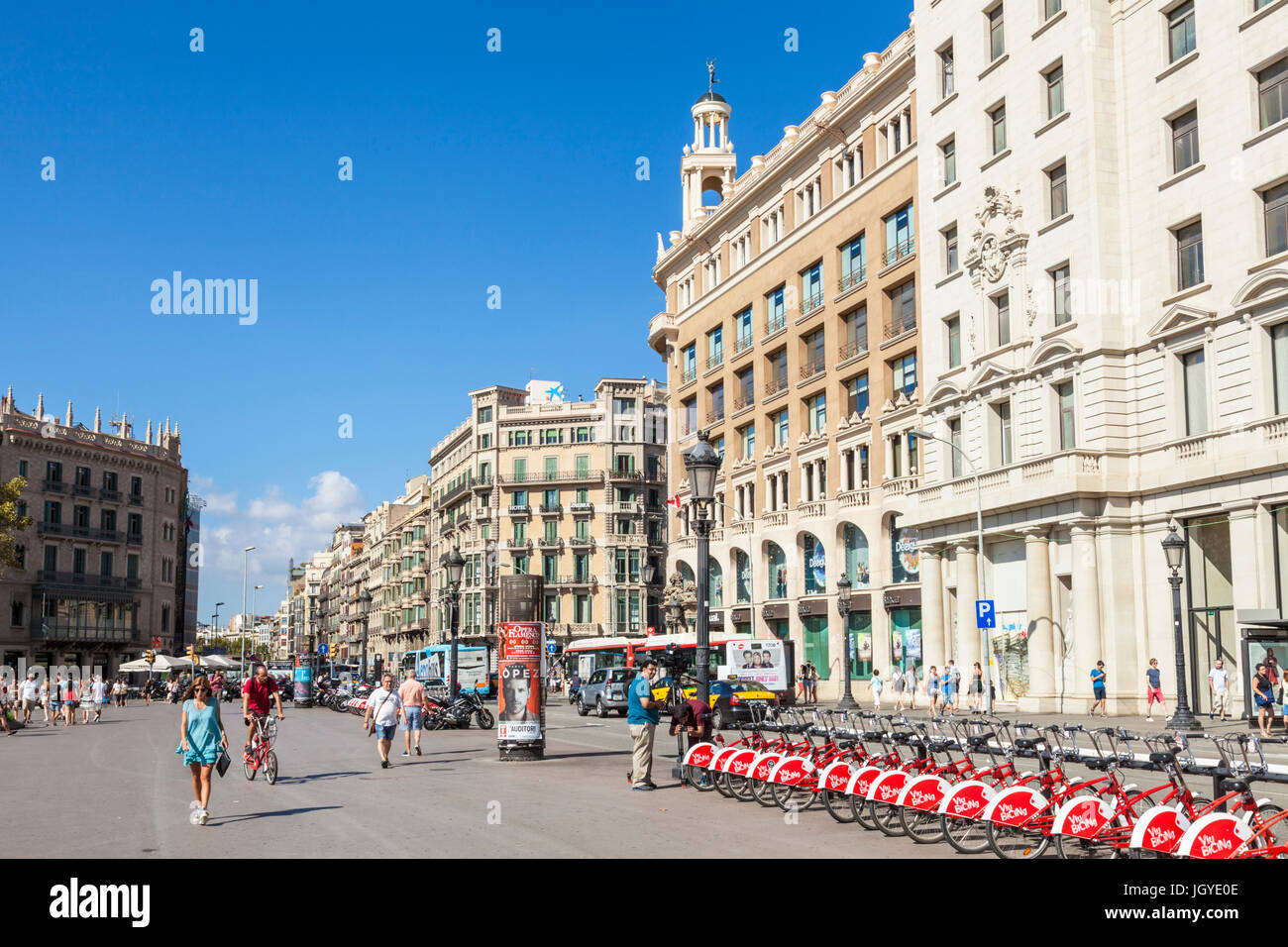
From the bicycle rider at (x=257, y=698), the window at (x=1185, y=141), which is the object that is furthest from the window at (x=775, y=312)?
the bicycle rider at (x=257, y=698)

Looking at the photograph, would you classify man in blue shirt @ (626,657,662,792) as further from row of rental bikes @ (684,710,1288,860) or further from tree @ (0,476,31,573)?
tree @ (0,476,31,573)

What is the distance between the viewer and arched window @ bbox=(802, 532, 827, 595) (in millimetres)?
53875

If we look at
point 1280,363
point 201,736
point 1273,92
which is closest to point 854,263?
point 1273,92

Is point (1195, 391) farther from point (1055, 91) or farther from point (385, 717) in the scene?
point (385, 717)

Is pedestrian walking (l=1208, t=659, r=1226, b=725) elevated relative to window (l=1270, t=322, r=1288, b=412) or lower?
lower

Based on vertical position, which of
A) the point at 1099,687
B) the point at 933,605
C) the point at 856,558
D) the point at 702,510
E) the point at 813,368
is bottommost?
the point at 1099,687

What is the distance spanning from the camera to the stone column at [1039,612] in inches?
1438

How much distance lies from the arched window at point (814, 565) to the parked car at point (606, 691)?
1353cm

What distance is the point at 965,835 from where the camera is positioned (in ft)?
37.9

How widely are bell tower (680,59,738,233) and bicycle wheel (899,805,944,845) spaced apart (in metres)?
59.5

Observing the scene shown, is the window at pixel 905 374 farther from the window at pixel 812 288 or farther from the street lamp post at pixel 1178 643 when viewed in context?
Result: the street lamp post at pixel 1178 643

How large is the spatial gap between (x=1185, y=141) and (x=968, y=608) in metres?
16.0

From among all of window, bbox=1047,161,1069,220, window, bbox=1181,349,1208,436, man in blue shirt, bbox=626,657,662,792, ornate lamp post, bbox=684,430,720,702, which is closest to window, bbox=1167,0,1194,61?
window, bbox=1047,161,1069,220
